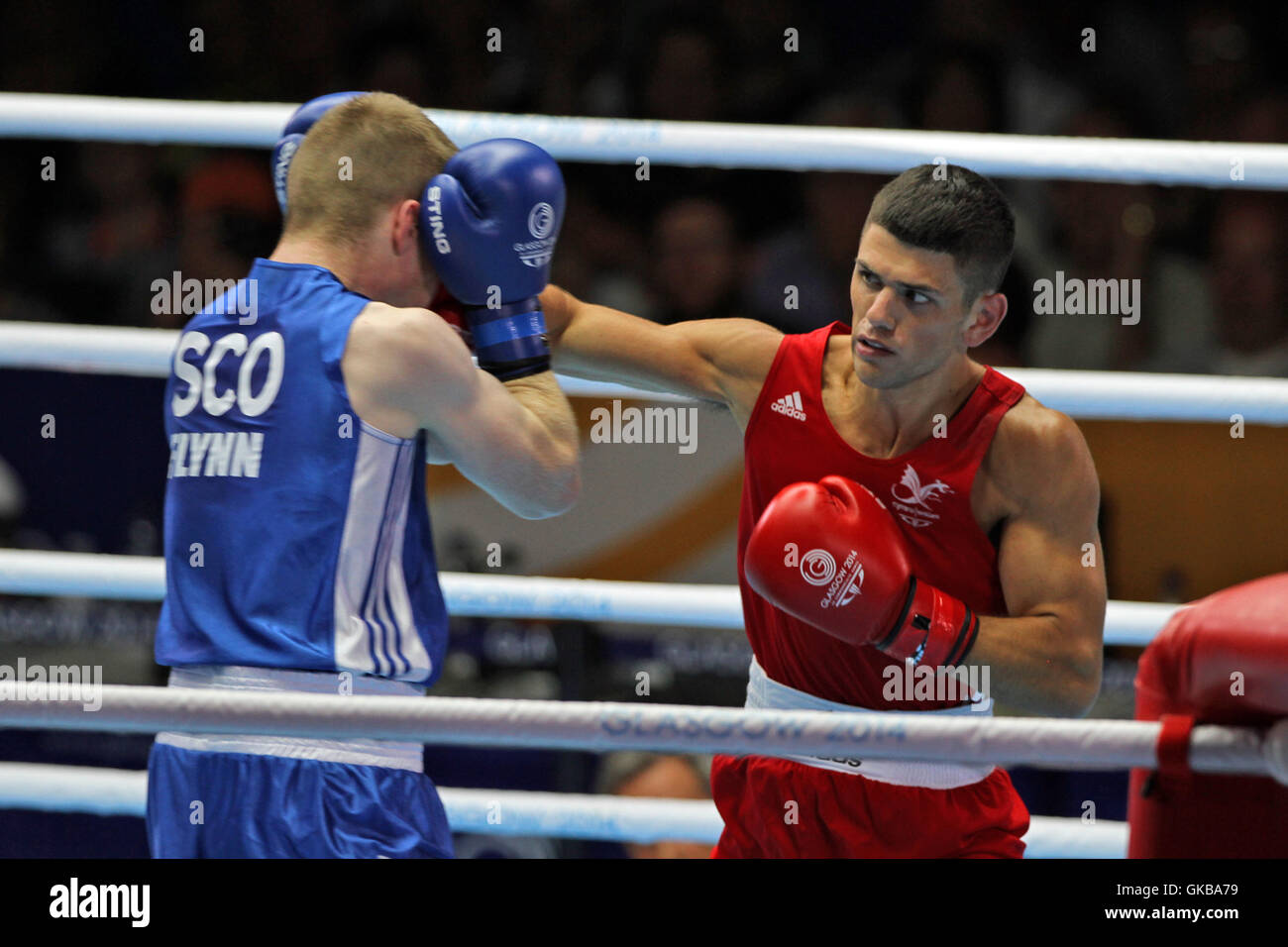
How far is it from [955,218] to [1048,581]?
1.79 ft

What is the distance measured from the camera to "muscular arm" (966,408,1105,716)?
198 cm

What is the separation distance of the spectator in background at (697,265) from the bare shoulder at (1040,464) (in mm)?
1814

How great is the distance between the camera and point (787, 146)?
7.68 ft

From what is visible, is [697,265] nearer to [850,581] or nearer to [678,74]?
[678,74]

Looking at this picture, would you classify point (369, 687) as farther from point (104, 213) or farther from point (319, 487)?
point (104, 213)

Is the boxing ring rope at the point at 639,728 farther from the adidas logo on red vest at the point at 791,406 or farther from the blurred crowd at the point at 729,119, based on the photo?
the blurred crowd at the point at 729,119

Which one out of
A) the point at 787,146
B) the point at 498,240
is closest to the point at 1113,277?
the point at 787,146

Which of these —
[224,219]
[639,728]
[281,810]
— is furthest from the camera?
[224,219]

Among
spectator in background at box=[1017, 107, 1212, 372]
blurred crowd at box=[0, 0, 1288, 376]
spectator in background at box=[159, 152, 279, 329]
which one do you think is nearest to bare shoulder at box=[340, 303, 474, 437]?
blurred crowd at box=[0, 0, 1288, 376]

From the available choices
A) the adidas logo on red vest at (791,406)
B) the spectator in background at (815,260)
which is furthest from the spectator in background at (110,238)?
the adidas logo on red vest at (791,406)

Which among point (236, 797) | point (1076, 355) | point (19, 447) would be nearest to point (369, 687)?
point (236, 797)

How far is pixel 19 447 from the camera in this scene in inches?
146

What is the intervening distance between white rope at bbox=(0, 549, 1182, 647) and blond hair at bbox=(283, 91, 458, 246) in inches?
26.8
